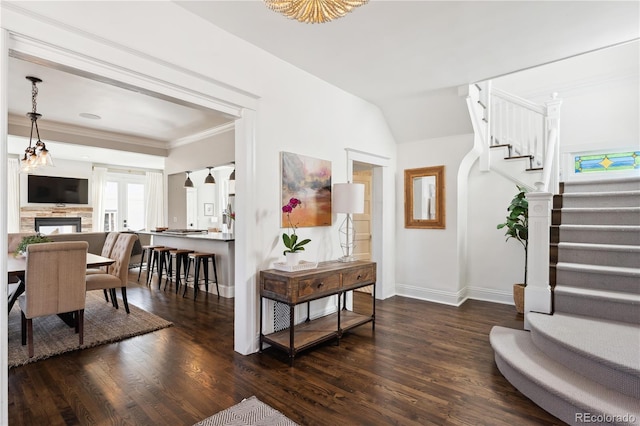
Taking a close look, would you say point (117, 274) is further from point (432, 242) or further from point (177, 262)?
point (432, 242)

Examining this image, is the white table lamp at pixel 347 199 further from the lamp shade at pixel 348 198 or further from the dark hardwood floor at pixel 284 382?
the dark hardwood floor at pixel 284 382

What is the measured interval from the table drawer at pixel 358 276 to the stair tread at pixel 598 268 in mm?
1872

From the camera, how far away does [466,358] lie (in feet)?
9.43

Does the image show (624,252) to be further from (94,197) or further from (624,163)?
(94,197)

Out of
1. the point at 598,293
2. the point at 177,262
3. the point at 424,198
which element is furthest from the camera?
the point at 177,262

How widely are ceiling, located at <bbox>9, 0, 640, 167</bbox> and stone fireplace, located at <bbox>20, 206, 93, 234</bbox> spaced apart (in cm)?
515

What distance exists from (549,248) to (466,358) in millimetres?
1464

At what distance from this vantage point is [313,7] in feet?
5.65

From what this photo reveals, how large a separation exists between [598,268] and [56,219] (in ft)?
37.7

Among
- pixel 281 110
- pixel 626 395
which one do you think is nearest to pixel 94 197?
pixel 281 110

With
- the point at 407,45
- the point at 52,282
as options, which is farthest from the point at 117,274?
the point at 407,45

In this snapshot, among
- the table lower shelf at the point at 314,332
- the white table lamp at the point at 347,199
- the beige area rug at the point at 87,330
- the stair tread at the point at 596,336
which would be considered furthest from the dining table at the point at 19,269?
the stair tread at the point at 596,336

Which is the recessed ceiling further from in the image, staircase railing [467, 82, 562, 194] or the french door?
staircase railing [467, 82, 562, 194]

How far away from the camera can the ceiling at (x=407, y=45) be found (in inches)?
99.3
